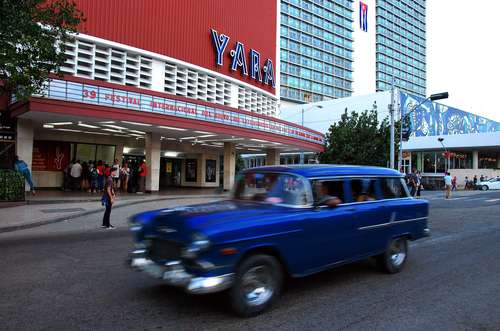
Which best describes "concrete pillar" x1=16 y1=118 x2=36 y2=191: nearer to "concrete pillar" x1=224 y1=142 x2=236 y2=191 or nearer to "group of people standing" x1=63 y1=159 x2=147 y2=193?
"group of people standing" x1=63 y1=159 x2=147 y2=193

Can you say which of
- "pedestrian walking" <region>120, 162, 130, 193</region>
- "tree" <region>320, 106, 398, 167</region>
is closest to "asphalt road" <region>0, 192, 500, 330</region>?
"pedestrian walking" <region>120, 162, 130, 193</region>

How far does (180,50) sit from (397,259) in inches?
859

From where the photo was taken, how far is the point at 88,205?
15.4 m

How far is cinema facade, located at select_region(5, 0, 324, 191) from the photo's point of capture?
709 inches

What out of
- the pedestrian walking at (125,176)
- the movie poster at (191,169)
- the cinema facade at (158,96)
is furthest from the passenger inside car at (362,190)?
the movie poster at (191,169)

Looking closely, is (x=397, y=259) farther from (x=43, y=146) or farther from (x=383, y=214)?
(x=43, y=146)

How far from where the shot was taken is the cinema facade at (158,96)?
18.0 m

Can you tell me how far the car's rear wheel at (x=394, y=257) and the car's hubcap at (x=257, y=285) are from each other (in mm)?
2507

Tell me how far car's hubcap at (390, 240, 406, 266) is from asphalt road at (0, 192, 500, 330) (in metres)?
0.22

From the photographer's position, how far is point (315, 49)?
9850cm

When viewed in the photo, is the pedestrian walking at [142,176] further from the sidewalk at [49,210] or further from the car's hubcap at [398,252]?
the car's hubcap at [398,252]

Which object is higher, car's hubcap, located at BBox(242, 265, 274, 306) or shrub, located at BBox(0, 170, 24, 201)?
shrub, located at BBox(0, 170, 24, 201)

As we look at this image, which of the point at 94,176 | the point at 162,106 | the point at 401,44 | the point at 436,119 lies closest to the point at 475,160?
the point at 436,119

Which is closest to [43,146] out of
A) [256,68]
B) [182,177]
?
[182,177]
